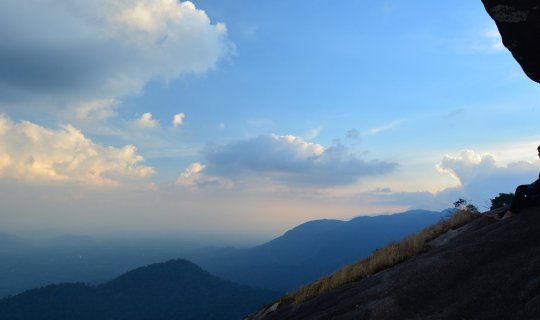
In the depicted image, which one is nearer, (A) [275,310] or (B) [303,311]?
(B) [303,311]

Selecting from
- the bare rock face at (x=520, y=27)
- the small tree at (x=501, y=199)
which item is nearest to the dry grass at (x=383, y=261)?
the bare rock face at (x=520, y=27)

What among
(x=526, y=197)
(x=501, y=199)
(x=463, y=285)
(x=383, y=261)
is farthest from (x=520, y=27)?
(x=501, y=199)

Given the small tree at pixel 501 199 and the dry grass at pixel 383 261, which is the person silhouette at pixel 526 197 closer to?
the dry grass at pixel 383 261

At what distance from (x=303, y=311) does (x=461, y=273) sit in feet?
18.7

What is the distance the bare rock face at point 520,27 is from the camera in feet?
34.6

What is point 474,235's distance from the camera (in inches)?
556

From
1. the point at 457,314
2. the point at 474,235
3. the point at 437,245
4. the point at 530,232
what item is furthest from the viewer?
the point at 437,245

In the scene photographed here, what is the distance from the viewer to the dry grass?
16.2 m

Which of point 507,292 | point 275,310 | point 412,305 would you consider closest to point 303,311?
point 275,310

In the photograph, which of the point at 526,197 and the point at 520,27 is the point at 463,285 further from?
the point at 520,27

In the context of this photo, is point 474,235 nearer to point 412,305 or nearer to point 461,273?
point 461,273

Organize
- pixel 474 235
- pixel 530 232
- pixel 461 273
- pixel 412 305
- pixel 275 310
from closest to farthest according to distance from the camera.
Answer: pixel 412 305, pixel 461 273, pixel 530 232, pixel 474 235, pixel 275 310

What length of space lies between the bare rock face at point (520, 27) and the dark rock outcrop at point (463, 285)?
16.7 ft

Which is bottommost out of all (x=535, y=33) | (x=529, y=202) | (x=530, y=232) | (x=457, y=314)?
(x=457, y=314)
